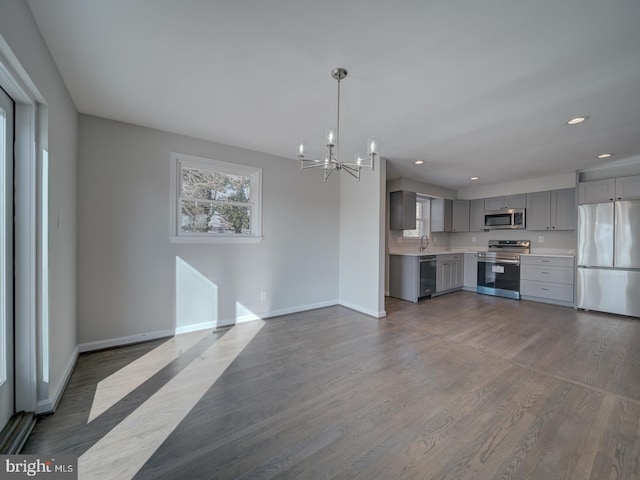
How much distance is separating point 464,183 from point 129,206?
6317 millimetres

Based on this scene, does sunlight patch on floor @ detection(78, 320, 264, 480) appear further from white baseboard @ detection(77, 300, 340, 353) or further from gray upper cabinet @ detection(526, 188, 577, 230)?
gray upper cabinet @ detection(526, 188, 577, 230)

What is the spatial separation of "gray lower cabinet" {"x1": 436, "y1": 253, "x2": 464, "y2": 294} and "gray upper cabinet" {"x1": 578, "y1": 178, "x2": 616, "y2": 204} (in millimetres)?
2367

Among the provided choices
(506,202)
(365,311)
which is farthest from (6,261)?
(506,202)

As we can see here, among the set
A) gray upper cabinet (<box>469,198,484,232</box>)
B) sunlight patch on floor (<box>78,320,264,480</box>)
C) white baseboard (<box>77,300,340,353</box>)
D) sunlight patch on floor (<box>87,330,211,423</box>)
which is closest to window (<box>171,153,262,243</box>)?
white baseboard (<box>77,300,340,353</box>)

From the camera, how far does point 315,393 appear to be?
2.09 meters

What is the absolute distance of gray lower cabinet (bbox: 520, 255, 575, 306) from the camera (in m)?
4.80

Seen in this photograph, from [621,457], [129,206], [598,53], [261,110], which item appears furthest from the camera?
[129,206]

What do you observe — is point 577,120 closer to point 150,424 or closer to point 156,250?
point 150,424

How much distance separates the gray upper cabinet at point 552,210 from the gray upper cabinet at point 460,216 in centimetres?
123

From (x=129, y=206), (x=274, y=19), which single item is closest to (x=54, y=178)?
(x=129, y=206)

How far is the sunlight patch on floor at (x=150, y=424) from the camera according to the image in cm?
140

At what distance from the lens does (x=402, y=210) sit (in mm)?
5387

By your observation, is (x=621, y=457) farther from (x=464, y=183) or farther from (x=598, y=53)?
(x=464, y=183)

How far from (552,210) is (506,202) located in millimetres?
812
